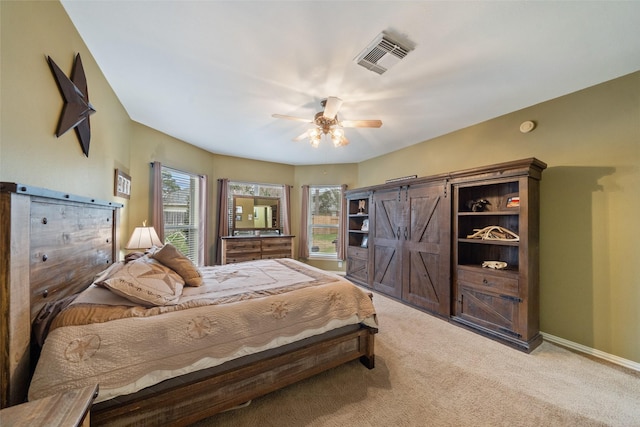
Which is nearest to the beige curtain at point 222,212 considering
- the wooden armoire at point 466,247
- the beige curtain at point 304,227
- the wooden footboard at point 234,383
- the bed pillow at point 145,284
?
the beige curtain at point 304,227

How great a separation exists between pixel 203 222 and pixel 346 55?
3857 mm

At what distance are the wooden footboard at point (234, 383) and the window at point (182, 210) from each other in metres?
3.05

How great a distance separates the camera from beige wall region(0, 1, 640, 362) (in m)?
1.36

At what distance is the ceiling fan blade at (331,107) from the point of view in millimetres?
2336

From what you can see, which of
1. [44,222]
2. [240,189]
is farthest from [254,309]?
[240,189]

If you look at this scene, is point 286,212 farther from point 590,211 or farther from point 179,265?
point 590,211

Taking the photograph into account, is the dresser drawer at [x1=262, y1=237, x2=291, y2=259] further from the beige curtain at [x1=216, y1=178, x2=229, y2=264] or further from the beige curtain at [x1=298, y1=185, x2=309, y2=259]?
the beige curtain at [x1=216, y1=178, x2=229, y2=264]

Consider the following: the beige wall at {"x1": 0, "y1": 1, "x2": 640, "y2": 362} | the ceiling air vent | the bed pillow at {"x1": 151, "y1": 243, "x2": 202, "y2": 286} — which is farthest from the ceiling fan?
the bed pillow at {"x1": 151, "y1": 243, "x2": 202, "y2": 286}

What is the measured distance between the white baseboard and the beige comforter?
226cm

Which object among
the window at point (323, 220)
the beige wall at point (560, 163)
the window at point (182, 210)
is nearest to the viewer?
the beige wall at point (560, 163)

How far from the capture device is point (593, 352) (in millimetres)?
2303

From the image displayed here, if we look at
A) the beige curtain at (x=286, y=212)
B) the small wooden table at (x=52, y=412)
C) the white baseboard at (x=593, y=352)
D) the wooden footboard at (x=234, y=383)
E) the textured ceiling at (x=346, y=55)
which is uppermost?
the textured ceiling at (x=346, y=55)

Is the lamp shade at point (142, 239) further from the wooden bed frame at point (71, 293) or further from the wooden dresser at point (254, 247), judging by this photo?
the wooden dresser at point (254, 247)

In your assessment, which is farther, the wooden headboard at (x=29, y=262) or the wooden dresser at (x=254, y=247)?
the wooden dresser at (x=254, y=247)
